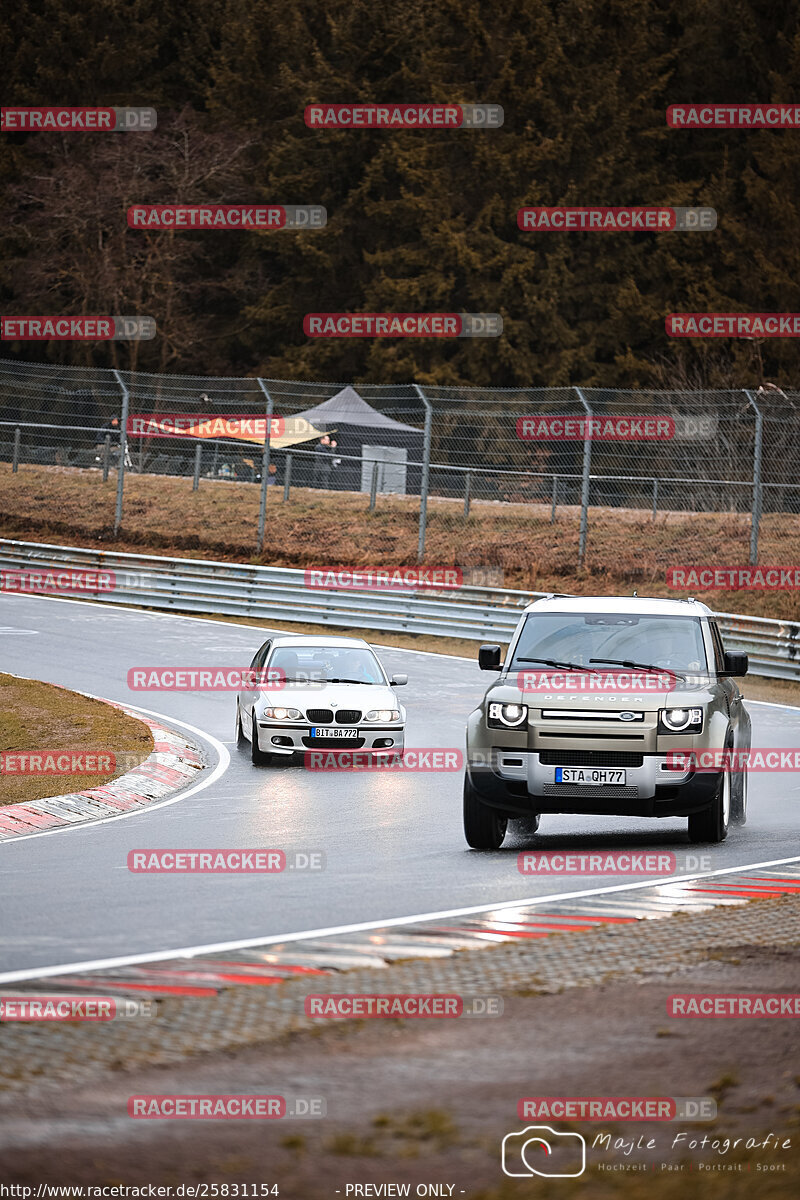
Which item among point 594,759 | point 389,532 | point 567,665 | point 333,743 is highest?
point 389,532

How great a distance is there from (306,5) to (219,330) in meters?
14.7

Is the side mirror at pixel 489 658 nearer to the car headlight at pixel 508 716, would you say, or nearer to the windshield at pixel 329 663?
the car headlight at pixel 508 716

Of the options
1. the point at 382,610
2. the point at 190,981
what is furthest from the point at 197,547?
the point at 190,981

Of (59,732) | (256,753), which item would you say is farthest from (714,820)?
(59,732)

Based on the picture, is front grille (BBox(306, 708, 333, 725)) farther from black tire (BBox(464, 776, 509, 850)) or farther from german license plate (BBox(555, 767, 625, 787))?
german license plate (BBox(555, 767, 625, 787))

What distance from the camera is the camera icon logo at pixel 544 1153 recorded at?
468 centimetres

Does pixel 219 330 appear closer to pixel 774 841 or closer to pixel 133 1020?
pixel 774 841

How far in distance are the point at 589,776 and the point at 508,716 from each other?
72cm

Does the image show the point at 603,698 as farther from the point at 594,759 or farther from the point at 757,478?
the point at 757,478

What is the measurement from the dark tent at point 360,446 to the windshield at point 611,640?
2532 cm

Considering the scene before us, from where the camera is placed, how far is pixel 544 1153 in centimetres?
480

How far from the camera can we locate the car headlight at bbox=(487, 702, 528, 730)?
37.4 ft

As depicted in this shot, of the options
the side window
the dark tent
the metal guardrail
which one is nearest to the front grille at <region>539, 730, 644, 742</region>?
the side window

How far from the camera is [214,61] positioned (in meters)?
72.4
